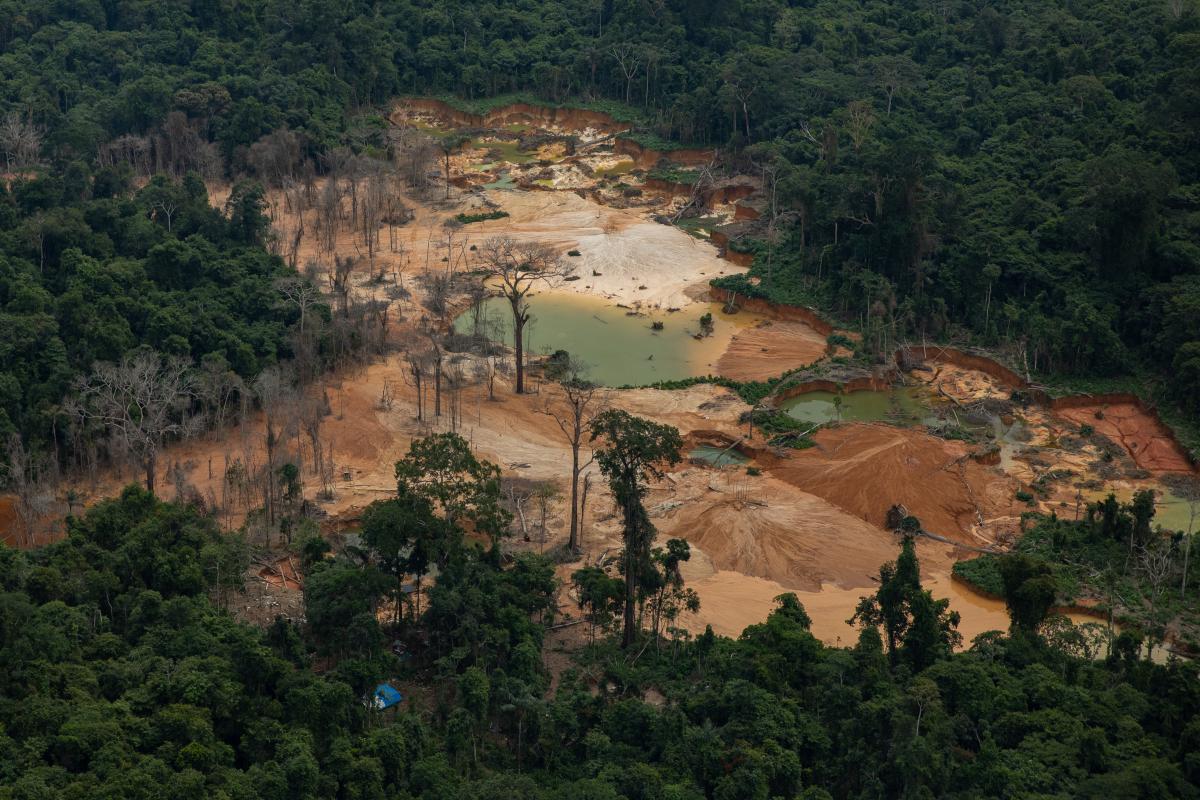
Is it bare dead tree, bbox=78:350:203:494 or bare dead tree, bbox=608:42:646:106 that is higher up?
bare dead tree, bbox=608:42:646:106

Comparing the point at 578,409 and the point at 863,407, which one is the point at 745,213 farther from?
the point at 578,409

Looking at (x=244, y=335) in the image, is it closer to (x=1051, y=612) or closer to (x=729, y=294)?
(x=729, y=294)

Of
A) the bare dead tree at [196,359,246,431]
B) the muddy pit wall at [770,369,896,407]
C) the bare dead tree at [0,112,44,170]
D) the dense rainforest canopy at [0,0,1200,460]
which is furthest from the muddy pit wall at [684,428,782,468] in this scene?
the bare dead tree at [0,112,44,170]

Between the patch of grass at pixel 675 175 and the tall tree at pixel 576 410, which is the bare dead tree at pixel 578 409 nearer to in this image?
the tall tree at pixel 576 410

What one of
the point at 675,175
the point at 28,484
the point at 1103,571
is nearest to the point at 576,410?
the point at 1103,571

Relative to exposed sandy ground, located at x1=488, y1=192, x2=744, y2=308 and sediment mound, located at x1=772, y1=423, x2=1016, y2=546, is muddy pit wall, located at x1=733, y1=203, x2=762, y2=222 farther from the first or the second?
sediment mound, located at x1=772, y1=423, x2=1016, y2=546

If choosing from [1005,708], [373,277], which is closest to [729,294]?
[373,277]
